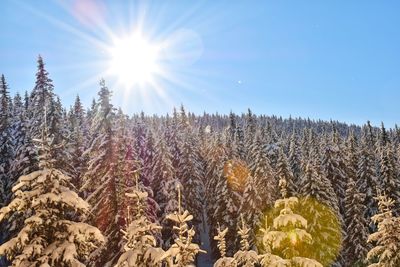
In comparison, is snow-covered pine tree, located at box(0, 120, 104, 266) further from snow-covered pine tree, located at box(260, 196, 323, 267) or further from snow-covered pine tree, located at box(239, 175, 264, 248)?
snow-covered pine tree, located at box(239, 175, 264, 248)

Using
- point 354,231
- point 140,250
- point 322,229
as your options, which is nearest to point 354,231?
point 354,231

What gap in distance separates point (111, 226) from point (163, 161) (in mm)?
20404

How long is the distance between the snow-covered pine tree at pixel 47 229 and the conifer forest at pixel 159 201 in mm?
28

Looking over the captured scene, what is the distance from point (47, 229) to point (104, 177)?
671 inches

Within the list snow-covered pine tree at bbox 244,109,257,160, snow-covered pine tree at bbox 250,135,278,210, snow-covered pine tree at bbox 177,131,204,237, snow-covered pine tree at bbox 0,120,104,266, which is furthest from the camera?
snow-covered pine tree at bbox 244,109,257,160

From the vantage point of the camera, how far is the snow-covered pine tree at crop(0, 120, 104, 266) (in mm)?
9586

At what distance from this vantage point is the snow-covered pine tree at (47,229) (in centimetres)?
959

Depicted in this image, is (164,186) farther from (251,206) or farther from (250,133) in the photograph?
(250,133)

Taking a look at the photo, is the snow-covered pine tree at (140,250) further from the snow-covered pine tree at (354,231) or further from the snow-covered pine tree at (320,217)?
the snow-covered pine tree at (354,231)

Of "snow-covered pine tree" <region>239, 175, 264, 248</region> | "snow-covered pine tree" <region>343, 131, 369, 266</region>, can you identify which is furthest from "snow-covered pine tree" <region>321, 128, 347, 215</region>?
"snow-covered pine tree" <region>239, 175, 264, 248</region>

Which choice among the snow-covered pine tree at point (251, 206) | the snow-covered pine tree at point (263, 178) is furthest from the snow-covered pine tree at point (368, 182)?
the snow-covered pine tree at point (251, 206)

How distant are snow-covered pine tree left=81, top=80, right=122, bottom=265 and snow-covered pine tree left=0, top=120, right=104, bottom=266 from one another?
15.1 meters

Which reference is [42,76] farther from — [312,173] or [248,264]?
[248,264]

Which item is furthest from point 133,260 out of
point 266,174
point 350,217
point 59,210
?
point 350,217
